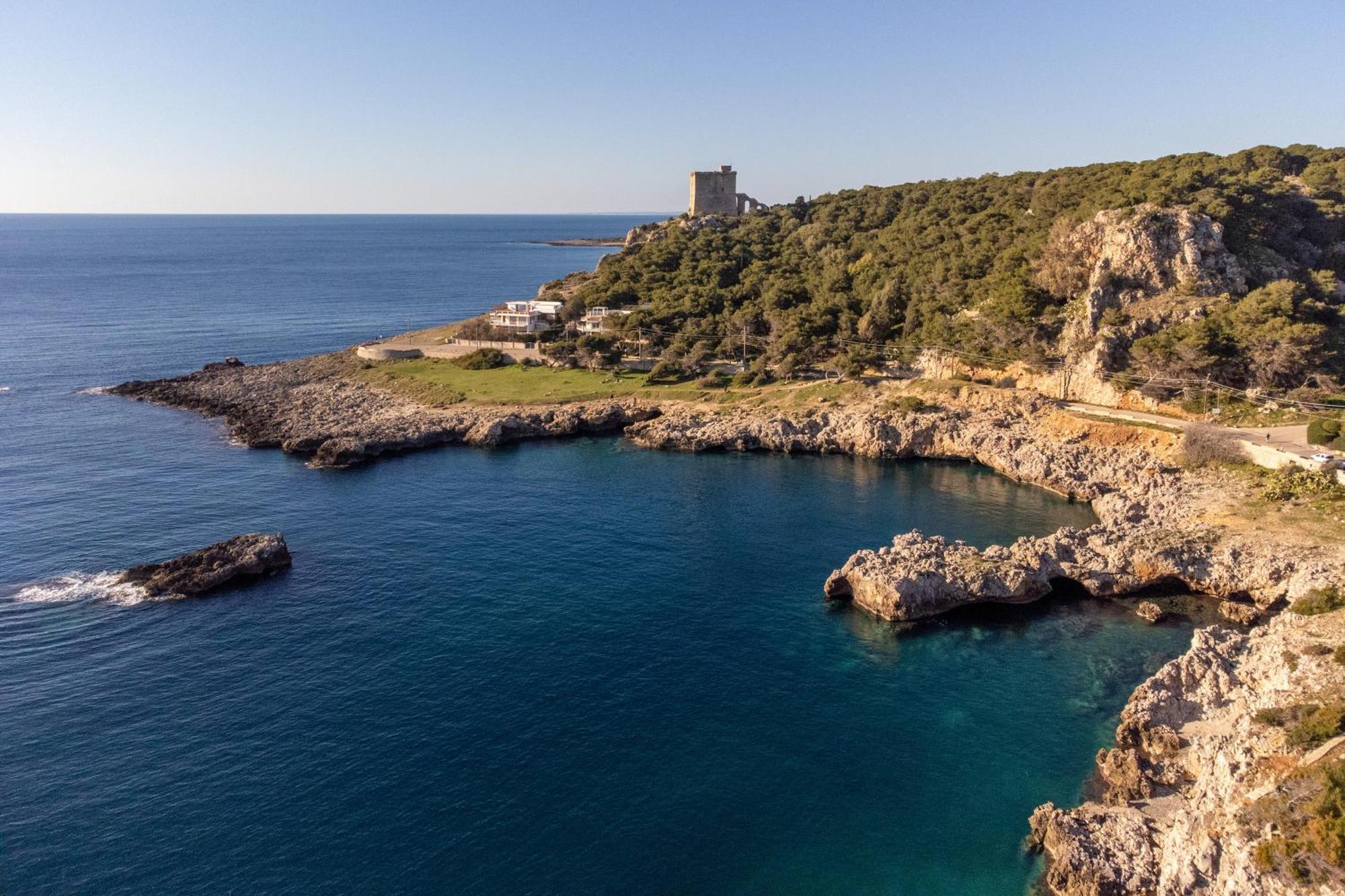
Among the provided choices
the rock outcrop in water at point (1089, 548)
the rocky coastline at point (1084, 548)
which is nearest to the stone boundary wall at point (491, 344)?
the rocky coastline at point (1084, 548)

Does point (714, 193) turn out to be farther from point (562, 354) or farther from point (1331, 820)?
point (1331, 820)

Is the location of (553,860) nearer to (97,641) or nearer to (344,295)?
(97,641)

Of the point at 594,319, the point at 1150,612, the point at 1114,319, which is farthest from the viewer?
the point at 594,319

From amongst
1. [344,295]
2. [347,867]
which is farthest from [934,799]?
[344,295]

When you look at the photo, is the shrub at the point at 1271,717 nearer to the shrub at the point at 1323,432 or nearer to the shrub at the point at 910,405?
the shrub at the point at 1323,432

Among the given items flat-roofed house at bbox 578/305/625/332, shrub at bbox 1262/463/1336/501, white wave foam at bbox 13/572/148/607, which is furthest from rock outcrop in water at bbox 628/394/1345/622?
flat-roofed house at bbox 578/305/625/332

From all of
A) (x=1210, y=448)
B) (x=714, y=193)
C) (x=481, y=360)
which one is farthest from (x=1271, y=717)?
(x=714, y=193)

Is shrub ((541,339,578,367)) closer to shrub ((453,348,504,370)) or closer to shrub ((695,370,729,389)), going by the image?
shrub ((453,348,504,370))
